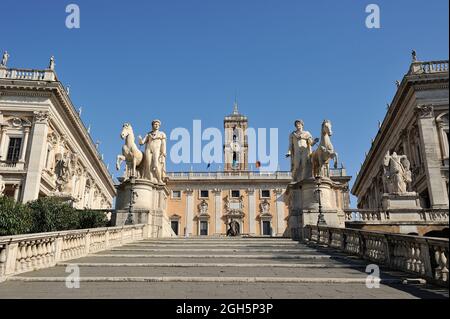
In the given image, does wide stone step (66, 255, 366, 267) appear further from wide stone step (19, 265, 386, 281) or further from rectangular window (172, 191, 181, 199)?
rectangular window (172, 191, 181, 199)

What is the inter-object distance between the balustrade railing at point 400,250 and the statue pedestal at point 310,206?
11.0 feet

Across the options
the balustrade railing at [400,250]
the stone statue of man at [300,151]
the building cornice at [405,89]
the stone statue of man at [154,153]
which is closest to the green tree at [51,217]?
the stone statue of man at [154,153]

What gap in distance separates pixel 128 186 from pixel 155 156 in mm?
2129

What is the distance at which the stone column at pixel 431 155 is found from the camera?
24.6 meters

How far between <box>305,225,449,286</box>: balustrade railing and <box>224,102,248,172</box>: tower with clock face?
1922 inches

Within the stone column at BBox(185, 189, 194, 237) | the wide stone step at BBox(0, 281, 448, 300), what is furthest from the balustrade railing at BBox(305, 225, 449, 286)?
the stone column at BBox(185, 189, 194, 237)

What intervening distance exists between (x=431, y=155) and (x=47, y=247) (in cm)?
2649

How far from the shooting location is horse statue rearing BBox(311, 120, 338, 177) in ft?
52.1

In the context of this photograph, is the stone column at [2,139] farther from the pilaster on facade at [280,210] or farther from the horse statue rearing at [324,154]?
the pilaster on facade at [280,210]

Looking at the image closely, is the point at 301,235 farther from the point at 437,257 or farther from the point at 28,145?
the point at 28,145
